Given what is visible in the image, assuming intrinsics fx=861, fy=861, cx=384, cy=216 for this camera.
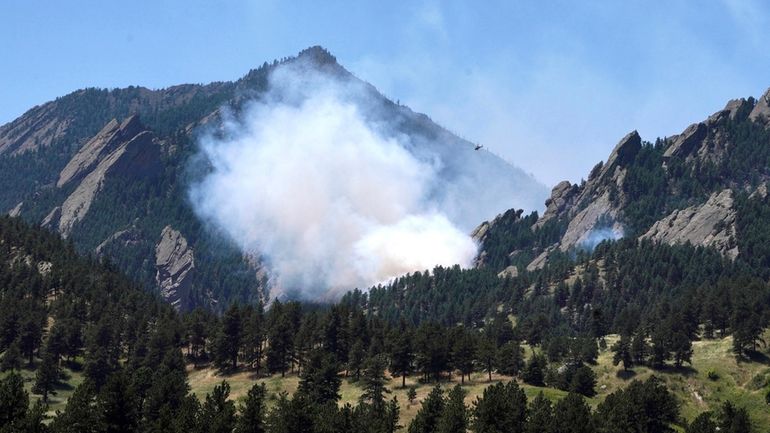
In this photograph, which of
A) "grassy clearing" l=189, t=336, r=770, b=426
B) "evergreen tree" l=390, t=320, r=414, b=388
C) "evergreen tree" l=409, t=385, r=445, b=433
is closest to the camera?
"evergreen tree" l=409, t=385, r=445, b=433

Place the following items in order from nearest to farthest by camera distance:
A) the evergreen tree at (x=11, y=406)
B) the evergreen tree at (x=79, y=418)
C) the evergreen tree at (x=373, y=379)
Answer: the evergreen tree at (x=11, y=406) → the evergreen tree at (x=79, y=418) → the evergreen tree at (x=373, y=379)

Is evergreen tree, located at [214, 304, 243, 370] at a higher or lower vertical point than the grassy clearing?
higher

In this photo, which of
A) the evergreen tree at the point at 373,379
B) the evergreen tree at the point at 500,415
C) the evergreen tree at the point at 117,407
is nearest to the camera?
the evergreen tree at the point at 117,407

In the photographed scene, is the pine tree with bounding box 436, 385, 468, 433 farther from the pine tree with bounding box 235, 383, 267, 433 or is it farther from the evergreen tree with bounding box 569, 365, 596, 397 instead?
the evergreen tree with bounding box 569, 365, 596, 397

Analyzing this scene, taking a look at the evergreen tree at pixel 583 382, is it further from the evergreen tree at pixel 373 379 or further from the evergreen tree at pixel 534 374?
the evergreen tree at pixel 373 379

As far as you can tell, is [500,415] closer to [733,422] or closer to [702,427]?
[702,427]

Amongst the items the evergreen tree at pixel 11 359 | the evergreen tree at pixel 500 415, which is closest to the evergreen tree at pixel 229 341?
the evergreen tree at pixel 11 359

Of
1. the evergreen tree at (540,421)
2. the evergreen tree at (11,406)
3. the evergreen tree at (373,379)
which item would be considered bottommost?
the evergreen tree at (540,421)

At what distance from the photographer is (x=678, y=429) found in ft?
440

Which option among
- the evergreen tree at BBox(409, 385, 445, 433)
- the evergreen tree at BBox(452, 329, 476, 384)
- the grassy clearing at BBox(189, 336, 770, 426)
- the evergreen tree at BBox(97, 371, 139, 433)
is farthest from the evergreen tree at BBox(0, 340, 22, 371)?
the evergreen tree at BBox(409, 385, 445, 433)

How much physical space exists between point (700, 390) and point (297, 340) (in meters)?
75.5

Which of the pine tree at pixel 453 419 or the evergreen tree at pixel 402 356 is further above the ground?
the evergreen tree at pixel 402 356

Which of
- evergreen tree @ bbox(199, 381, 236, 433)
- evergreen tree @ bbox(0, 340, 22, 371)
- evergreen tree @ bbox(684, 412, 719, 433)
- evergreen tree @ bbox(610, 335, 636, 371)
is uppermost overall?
evergreen tree @ bbox(0, 340, 22, 371)

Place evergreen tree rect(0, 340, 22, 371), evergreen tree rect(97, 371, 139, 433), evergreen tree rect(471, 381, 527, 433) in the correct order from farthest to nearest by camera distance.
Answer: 1. evergreen tree rect(0, 340, 22, 371)
2. evergreen tree rect(471, 381, 527, 433)
3. evergreen tree rect(97, 371, 139, 433)
